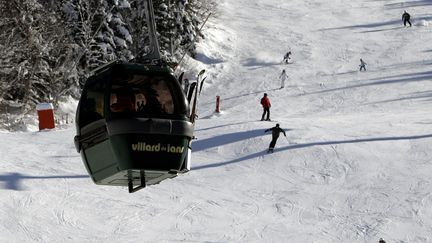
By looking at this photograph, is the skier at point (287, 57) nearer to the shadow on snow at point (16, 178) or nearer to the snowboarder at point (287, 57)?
the snowboarder at point (287, 57)

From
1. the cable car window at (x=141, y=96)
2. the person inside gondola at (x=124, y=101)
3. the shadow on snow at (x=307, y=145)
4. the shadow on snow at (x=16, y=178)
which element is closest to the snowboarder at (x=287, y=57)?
the shadow on snow at (x=307, y=145)

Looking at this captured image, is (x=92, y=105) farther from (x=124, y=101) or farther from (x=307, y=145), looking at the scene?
(x=307, y=145)

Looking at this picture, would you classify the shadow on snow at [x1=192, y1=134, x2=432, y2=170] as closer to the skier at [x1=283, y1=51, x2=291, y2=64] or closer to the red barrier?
the red barrier

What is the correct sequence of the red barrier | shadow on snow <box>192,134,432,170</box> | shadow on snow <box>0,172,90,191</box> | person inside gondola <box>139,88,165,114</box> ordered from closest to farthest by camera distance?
person inside gondola <box>139,88,165,114</box>, shadow on snow <box>0,172,90,191</box>, shadow on snow <box>192,134,432,170</box>, the red barrier

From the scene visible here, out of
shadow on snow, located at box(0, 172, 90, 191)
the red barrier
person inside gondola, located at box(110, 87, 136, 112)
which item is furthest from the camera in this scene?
the red barrier

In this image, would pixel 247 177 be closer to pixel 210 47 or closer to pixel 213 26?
pixel 210 47

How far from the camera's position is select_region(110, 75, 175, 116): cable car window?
34.3ft

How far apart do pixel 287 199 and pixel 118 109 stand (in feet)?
31.3

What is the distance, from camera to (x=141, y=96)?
1059 cm

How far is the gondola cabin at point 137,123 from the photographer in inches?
412

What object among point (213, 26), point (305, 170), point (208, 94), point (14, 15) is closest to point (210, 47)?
point (213, 26)

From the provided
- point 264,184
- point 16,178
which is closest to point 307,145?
point 264,184

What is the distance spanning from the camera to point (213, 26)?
4997 cm

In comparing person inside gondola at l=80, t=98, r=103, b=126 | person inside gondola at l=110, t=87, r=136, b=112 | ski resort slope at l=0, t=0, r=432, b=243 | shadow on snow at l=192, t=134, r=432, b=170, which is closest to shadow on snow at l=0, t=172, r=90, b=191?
ski resort slope at l=0, t=0, r=432, b=243
